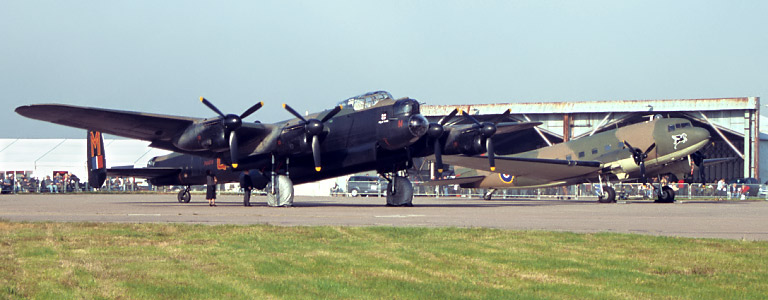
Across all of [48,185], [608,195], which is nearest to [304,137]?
[608,195]

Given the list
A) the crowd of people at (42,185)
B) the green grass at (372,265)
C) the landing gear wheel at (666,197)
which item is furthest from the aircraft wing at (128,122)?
the crowd of people at (42,185)

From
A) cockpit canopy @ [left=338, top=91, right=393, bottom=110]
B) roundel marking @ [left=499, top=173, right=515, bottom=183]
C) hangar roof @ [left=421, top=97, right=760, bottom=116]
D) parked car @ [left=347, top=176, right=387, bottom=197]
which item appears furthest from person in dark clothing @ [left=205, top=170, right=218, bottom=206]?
hangar roof @ [left=421, top=97, right=760, bottom=116]

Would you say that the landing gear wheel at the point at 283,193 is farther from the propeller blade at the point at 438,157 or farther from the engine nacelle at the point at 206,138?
the propeller blade at the point at 438,157

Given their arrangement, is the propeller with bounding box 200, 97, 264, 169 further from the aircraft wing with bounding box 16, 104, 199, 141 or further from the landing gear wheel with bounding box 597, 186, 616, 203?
the landing gear wheel with bounding box 597, 186, 616, 203

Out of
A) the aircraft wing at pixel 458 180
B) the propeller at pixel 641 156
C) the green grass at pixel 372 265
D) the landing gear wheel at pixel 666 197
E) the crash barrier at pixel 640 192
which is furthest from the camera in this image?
the crash barrier at pixel 640 192

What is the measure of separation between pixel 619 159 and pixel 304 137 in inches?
811

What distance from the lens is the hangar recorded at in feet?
234

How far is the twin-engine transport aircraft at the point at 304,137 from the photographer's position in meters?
31.5

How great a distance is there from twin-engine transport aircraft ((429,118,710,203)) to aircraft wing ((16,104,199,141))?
15.4m

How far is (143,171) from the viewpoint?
41562mm

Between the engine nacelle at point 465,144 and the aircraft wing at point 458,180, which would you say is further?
the aircraft wing at point 458,180

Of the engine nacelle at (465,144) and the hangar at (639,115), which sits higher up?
the hangar at (639,115)

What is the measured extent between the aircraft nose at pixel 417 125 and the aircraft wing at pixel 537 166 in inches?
388

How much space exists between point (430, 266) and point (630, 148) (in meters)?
34.7
